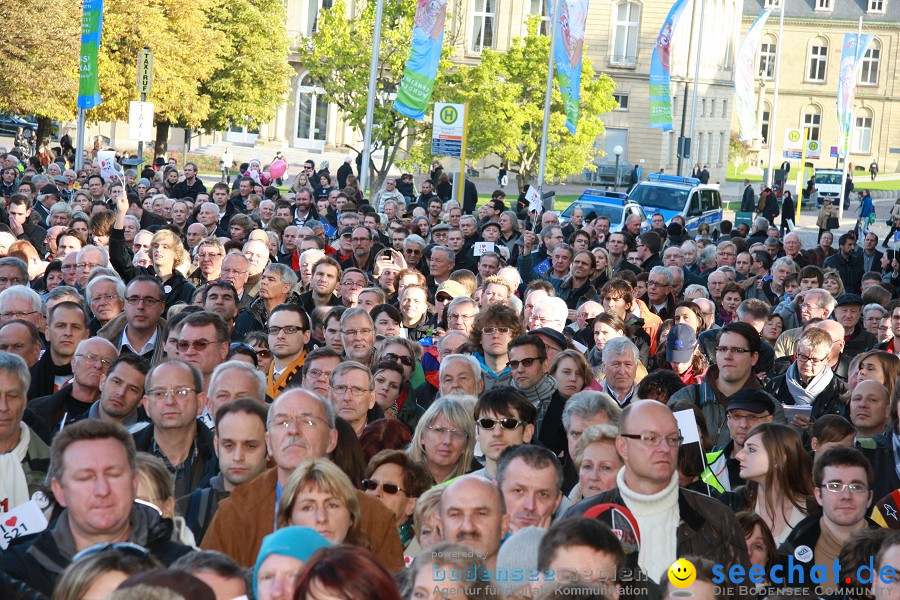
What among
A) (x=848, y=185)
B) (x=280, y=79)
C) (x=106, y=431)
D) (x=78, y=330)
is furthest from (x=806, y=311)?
(x=848, y=185)

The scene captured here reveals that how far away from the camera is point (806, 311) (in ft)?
40.8

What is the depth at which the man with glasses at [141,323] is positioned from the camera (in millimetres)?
9977

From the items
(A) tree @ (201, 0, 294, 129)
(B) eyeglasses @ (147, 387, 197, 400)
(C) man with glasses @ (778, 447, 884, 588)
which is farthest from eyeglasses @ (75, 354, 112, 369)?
(A) tree @ (201, 0, 294, 129)

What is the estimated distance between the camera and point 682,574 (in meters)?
5.02

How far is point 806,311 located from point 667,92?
24642 millimetres

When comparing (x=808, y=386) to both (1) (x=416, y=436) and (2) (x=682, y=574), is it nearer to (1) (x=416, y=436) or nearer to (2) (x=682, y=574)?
(1) (x=416, y=436)

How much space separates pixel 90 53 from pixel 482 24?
145 feet

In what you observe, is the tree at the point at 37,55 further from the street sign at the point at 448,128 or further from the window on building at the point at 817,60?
the window on building at the point at 817,60

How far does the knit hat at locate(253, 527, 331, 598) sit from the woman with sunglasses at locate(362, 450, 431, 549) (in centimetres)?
187

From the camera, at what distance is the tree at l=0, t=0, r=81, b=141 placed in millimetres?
33656

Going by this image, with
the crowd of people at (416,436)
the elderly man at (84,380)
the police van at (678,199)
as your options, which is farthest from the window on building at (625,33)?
the elderly man at (84,380)

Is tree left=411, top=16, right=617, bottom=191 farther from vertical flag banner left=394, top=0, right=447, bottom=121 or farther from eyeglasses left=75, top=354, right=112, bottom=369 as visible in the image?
eyeglasses left=75, top=354, right=112, bottom=369

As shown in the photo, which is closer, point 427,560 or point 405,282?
point 427,560

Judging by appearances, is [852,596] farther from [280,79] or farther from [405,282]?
[280,79]
